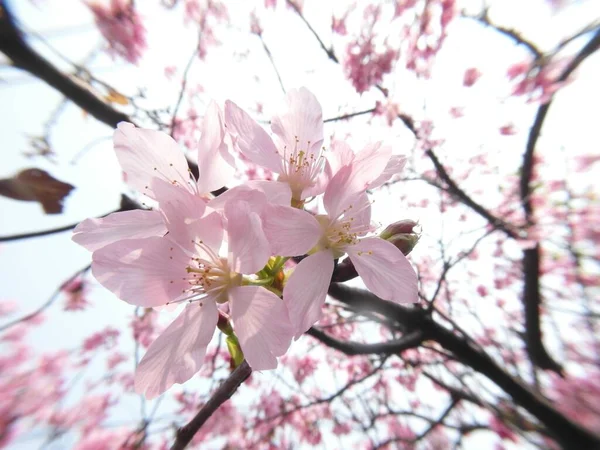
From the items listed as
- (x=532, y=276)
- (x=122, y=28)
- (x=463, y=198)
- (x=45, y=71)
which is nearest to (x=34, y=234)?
(x=45, y=71)

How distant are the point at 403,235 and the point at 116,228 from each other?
0.68 meters

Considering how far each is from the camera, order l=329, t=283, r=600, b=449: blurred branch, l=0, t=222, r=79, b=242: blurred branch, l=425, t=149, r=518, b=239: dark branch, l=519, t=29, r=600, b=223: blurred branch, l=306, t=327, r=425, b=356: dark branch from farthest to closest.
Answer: l=425, t=149, r=518, b=239: dark branch < l=519, t=29, r=600, b=223: blurred branch < l=306, t=327, r=425, b=356: dark branch < l=329, t=283, r=600, b=449: blurred branch < l=0, t=222, r=79, b=242: blurred branch

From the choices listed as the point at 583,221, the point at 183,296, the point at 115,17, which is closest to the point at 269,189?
the point at 183,296

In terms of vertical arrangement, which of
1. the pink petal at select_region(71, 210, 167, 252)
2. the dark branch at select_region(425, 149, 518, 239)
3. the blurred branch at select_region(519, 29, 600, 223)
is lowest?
the pink petal at select_region(71, 210, 167, 252)

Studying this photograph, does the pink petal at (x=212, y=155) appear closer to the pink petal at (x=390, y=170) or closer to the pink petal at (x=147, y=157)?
the pink petal at (x=147, y=157)

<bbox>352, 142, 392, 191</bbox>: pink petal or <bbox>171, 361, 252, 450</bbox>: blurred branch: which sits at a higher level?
<bbox>352, 142, 392, 191</bbox>: pink petal

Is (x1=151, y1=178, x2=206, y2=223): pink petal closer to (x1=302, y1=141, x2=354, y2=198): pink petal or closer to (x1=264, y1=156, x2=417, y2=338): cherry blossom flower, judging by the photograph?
(x1=264, y1=156, x2=417, y2=338): cherry blossom flower

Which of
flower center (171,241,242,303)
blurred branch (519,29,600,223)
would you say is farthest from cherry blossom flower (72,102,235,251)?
blurred branch (519,29,600,223)

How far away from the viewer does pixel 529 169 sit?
3402 millimetres

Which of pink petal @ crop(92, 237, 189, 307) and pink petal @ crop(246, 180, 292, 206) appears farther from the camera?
pink petal @ crop(246, 180, 292, 206)

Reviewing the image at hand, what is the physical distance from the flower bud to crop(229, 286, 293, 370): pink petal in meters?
0.32

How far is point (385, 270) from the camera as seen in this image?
31.6 inches

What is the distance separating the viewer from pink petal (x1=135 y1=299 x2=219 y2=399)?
2.41ft

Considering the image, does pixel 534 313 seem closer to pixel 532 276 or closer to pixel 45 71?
pixel 532 276
